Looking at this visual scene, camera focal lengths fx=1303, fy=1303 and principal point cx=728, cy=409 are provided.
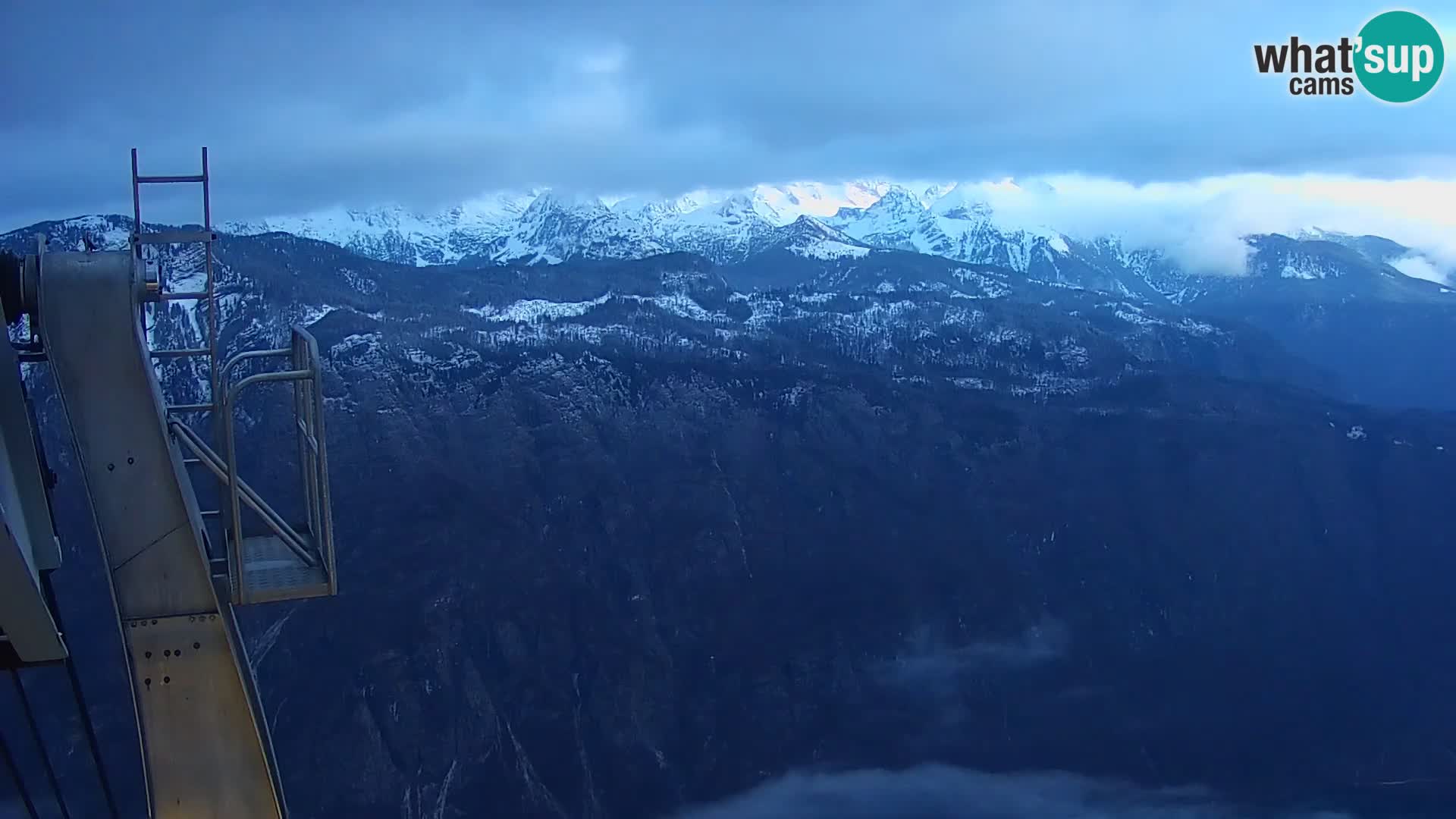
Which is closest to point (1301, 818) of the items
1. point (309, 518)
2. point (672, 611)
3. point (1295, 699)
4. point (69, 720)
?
point (1295, 699)

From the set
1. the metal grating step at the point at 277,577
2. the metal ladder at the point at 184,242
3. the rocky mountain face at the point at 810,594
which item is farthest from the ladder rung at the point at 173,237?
the rocky mountain face at the point at 810,594

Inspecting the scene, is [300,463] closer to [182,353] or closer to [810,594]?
[182,353]

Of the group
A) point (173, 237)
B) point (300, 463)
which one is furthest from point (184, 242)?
point (300, 463)

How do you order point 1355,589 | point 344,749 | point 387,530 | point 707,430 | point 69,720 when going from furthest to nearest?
point 707,430, point 1355,589, point 387,530, point 344,749, point 69,720

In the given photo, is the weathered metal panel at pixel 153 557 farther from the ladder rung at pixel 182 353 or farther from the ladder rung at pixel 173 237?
the ladder rung at pixel 182 353

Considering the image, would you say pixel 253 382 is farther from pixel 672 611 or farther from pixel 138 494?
pixel 672 611
